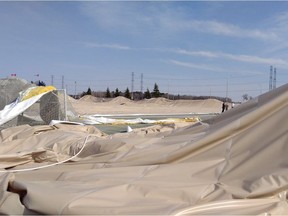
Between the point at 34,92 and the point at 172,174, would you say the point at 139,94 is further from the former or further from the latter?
the point at 172,174

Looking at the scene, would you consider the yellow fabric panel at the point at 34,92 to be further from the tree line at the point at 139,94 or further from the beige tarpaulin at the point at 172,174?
the tree line at the point at 139,94

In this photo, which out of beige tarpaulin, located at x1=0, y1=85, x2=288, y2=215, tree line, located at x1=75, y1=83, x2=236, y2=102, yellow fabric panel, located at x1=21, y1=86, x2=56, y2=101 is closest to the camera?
beige tarpaulin, located at x1=0, y1=85, x2=288, y2=215

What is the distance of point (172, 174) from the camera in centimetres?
304

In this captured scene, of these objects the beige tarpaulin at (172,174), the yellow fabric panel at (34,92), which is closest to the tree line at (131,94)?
the yellow fabric panel at (34,92)

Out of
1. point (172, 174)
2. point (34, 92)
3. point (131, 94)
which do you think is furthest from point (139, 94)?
point (172, 174)

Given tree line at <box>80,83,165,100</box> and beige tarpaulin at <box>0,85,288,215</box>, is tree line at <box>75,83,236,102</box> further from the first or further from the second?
beige tarpaulin at <box>0,85,288,215</box>

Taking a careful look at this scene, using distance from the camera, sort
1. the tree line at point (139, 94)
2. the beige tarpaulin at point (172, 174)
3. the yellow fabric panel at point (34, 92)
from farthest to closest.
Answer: the tree line at point (139, 94)
the yellow fabric panel at point (34, 92)
the beige tarpaulin at point (172, 174)

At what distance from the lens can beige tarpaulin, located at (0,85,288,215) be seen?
96.7 inches

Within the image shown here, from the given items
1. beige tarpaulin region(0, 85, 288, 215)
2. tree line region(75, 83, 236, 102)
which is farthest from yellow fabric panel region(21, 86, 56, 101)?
tree line region(75, 83, 236, 102)

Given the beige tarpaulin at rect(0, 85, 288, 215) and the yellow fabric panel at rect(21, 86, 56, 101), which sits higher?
the yellow fabric panel at rect(21, 86, 56, 101)

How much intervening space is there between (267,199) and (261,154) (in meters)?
0.48

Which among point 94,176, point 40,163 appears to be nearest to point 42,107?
point 40,163

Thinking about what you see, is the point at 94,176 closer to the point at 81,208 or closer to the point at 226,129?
the point at 81,208

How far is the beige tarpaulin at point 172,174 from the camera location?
2455 millimetres
